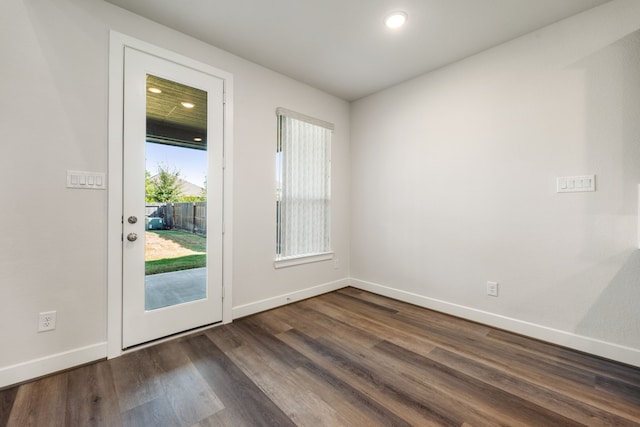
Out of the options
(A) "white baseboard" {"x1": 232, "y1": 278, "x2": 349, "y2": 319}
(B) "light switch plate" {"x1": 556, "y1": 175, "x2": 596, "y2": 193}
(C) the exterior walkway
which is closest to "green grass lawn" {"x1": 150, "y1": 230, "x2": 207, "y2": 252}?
(C) the exterior walkway

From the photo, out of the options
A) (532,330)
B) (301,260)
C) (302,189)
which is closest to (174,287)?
(301,260)

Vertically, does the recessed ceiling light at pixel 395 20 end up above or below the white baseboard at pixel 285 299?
above

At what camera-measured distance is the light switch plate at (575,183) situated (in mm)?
2072

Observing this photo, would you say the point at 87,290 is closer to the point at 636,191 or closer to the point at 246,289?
the point at 246,289

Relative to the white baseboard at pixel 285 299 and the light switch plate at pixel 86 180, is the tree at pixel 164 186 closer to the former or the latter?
the light switch plate at pixel 86 180

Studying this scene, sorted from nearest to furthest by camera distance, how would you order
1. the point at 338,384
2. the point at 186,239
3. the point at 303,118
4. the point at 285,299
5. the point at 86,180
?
the point at 338,384 < the point at 86,180 < the point at 186,239 < the point at 285,299 < the point at 303,118

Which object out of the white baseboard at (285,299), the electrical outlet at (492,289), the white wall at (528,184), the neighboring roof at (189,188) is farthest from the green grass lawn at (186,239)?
the electrical outlet at (492,289)

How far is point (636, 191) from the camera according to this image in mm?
1911

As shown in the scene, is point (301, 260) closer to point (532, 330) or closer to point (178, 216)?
point (178, 216)

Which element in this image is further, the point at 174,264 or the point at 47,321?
the point at 174,264

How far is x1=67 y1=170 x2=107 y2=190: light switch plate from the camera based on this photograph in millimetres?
1890

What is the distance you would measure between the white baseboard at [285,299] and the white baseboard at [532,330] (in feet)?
2.32

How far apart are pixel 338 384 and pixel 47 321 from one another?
1959 mm

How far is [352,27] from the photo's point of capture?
7.52ft
